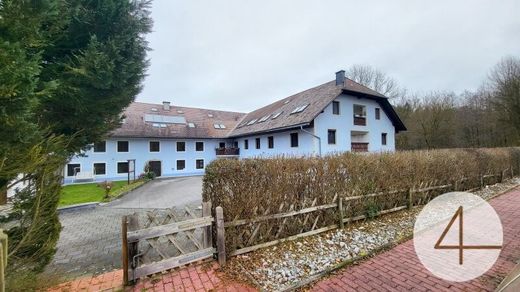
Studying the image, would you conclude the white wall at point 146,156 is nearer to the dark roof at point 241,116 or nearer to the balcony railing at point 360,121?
the dark roof at point 241,116

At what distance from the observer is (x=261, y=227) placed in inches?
188

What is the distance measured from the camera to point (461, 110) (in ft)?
96.2

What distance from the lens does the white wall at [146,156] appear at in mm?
21766

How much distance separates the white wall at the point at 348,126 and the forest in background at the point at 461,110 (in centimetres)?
1017

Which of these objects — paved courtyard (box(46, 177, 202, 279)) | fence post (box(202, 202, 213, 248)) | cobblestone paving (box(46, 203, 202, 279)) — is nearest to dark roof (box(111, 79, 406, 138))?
paved courtyard (box(46, 177, 202, 279))

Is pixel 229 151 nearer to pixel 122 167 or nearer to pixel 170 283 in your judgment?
pixel 122 167

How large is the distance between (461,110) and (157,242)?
122 ft

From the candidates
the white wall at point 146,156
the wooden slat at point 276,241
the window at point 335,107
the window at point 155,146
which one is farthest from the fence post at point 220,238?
the window at point 155,146

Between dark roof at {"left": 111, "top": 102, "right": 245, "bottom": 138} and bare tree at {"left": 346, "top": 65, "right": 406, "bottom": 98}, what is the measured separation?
1804cm

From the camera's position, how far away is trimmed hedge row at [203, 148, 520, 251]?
14.5 feet

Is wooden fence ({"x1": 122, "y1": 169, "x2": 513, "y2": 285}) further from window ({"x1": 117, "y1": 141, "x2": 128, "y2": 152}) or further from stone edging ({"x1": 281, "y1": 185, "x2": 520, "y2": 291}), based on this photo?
window ({"x1": 117, "y1": 141, "x2": 128, "y2": 152})

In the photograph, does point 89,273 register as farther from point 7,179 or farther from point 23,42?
point 23,42

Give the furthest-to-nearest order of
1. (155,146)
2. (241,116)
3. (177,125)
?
1. (241,116)
2. (177,125)
3. (155,146)

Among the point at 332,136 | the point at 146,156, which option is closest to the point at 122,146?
the point at 146,156
